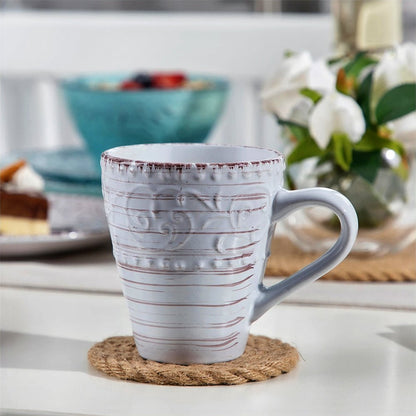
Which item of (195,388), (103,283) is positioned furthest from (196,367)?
(103,283)

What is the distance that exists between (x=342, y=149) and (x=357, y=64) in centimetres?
9

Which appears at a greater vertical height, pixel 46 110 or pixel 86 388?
pixel 86 388

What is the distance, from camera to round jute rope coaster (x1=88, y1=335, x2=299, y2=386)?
496 millimetres

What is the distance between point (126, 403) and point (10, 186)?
469 millimetres

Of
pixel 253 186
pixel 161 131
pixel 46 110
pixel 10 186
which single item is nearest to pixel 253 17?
pixel 46 110

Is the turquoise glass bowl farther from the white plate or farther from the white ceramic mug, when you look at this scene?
the white ceramic mug

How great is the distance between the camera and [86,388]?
493 mm

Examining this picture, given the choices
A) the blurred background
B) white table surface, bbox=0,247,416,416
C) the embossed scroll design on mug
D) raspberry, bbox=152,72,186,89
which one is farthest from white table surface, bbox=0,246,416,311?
the blurred background

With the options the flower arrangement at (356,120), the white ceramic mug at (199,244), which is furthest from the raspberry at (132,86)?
the white ceramic mug at (199,244)

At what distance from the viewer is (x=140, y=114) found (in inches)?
40.4

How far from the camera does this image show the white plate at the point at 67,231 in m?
0.77

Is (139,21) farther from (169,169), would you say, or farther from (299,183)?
(169,169)

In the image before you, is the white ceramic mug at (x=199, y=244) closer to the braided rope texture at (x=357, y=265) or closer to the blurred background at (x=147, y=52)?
the braided rope texture at (x=357, y=265)

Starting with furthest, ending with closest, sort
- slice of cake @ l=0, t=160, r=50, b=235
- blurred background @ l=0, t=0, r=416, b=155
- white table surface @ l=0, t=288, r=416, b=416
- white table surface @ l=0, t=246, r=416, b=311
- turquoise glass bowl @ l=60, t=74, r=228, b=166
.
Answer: blurred background @ l=0, t=0, r=416, b=155, turquoise glass bowl @ l=60, t=74, r=228, b=166, slice of cake @ l=0, t=160, r=50, b=235, white table surface @ l=0, t=246, r=416, b=311, white table surface @ l=0, t=288, r=416, b=416
